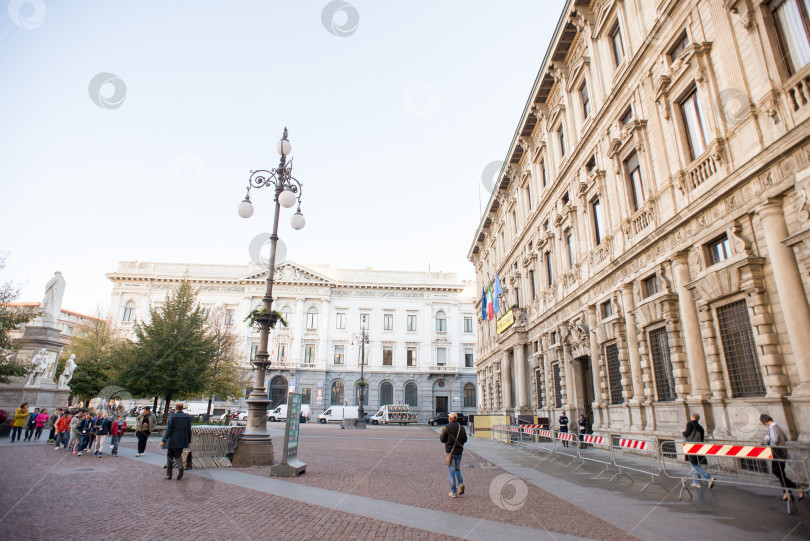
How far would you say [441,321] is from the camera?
209 feet

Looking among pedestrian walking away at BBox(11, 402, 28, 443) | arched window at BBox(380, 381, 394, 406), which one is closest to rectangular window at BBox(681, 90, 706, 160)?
pedestrian walking away at BBox(11, 402, 28, 443)

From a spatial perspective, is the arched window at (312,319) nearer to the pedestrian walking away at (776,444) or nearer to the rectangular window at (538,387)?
the rectangular window at (538,387)

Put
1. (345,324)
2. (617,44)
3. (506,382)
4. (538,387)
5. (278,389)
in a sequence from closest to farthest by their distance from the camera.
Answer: (617,44), (538,387), (506,382), (278,389), (345,324)

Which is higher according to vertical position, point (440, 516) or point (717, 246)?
point (717, 246)

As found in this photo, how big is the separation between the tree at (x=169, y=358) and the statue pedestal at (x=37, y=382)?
3491mm

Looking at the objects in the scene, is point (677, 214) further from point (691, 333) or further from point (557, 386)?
point (557, 386)

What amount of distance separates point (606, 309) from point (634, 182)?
191 inches

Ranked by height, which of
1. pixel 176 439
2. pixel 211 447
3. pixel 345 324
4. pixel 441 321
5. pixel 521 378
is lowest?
pixel 211 447

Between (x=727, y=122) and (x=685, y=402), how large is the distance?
715 centimetres

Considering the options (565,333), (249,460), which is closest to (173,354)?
(249,460)

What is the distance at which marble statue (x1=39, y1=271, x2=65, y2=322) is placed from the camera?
69.7 ft

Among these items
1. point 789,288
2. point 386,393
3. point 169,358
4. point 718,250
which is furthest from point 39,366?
point 386,393

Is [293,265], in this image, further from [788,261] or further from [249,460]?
[788,261]

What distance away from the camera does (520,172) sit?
29.9 metres
